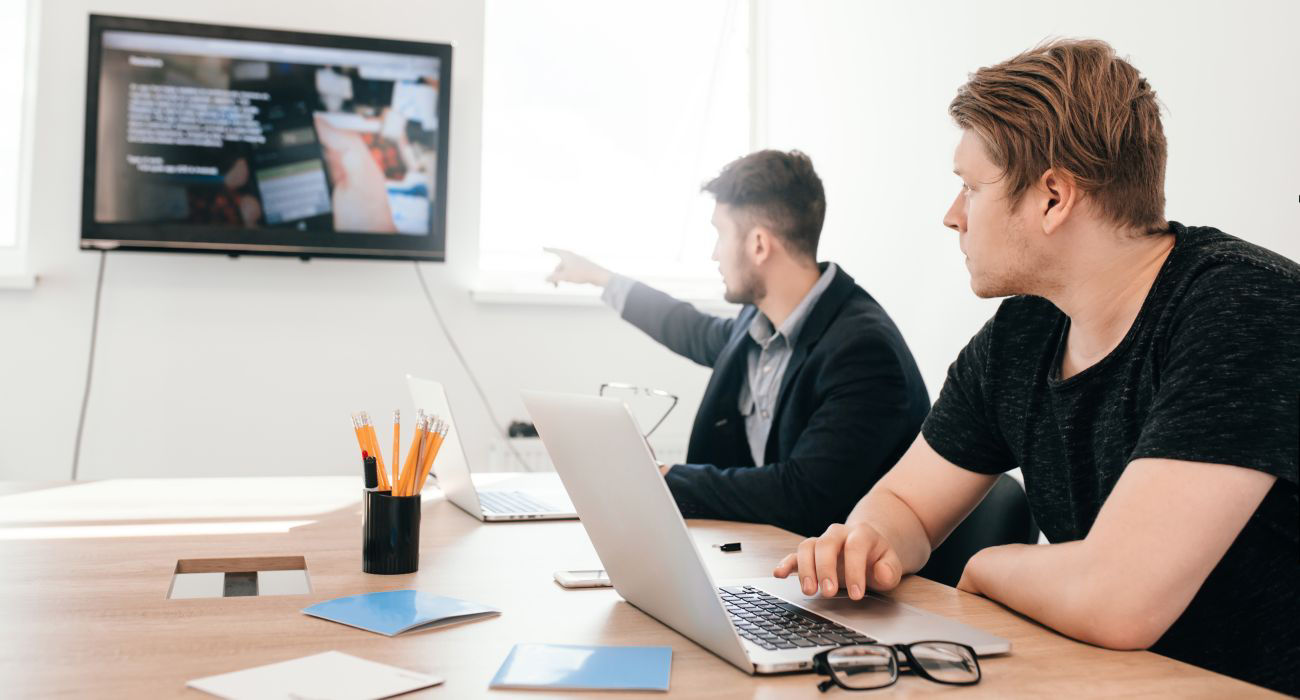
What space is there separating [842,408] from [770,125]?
2.18m

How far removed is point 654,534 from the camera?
89 cm

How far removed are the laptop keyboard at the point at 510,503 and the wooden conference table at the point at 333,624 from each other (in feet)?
0.21

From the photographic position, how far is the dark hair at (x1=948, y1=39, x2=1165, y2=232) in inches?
48.0

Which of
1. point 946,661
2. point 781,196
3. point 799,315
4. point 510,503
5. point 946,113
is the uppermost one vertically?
point 946,113

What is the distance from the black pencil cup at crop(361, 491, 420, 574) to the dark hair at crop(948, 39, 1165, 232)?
0.85 m

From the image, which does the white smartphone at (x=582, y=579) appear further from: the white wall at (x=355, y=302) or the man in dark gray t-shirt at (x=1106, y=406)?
the white wall at (x=355, y=302)

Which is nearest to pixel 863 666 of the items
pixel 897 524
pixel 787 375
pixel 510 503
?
pixel 897 524

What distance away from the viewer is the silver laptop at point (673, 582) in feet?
2.72

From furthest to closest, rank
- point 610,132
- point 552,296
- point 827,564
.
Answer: point 610,132 < point 552,296 < point 827,564

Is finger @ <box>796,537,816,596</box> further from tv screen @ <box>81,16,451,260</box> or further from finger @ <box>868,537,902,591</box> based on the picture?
tv screen @ <box>81,16,451,260</box>

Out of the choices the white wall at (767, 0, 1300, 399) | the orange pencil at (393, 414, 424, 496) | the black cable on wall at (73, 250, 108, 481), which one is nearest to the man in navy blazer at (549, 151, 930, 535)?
the white wall at (767, 0, 1300, 399)

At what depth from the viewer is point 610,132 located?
3787mm

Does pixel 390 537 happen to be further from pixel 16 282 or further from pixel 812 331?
pixel 16 282

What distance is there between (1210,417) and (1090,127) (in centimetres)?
41
